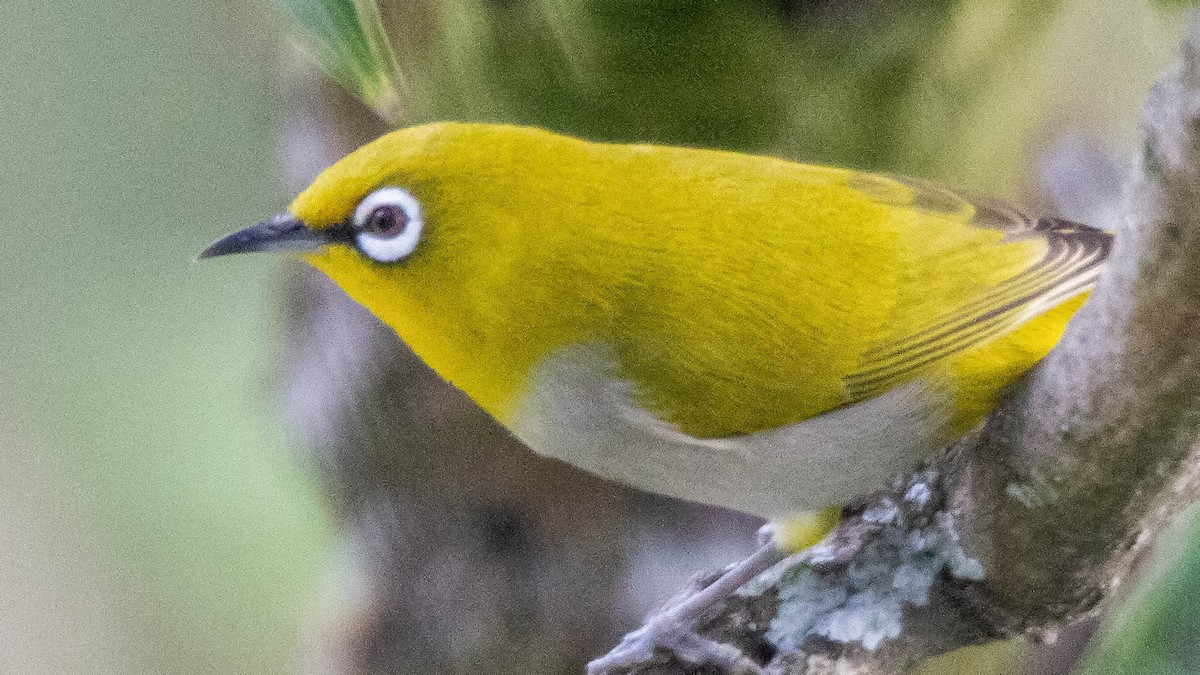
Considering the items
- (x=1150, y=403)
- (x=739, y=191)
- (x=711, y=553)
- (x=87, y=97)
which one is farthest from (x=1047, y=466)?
(x=87, y=97)

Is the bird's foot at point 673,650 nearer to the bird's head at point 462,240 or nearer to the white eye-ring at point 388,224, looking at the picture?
the bird's head at point 462,240

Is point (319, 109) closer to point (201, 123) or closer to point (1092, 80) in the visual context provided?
point (201, 123)

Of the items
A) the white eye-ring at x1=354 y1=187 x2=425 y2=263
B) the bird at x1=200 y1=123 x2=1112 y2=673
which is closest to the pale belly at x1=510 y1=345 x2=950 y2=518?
the bird at x1=200 y1=123 x2=1112 y2=673

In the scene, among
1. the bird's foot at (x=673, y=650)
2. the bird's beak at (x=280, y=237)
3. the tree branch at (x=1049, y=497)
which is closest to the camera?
the tree branch at (x=1049, y=497)

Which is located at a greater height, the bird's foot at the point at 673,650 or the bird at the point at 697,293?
the bird at the point at 697,293

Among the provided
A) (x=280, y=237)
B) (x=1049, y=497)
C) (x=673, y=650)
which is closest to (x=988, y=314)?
(x=1049, y=497)

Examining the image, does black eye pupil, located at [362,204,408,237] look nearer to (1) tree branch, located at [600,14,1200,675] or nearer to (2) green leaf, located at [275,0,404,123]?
(2) green leaf, located at [275,0,404,123]

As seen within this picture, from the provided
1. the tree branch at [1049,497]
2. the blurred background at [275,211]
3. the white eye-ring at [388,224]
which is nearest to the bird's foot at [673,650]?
the tree branch at [1049,497]

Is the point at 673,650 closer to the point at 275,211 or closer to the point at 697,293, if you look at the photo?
the point at 697,293
